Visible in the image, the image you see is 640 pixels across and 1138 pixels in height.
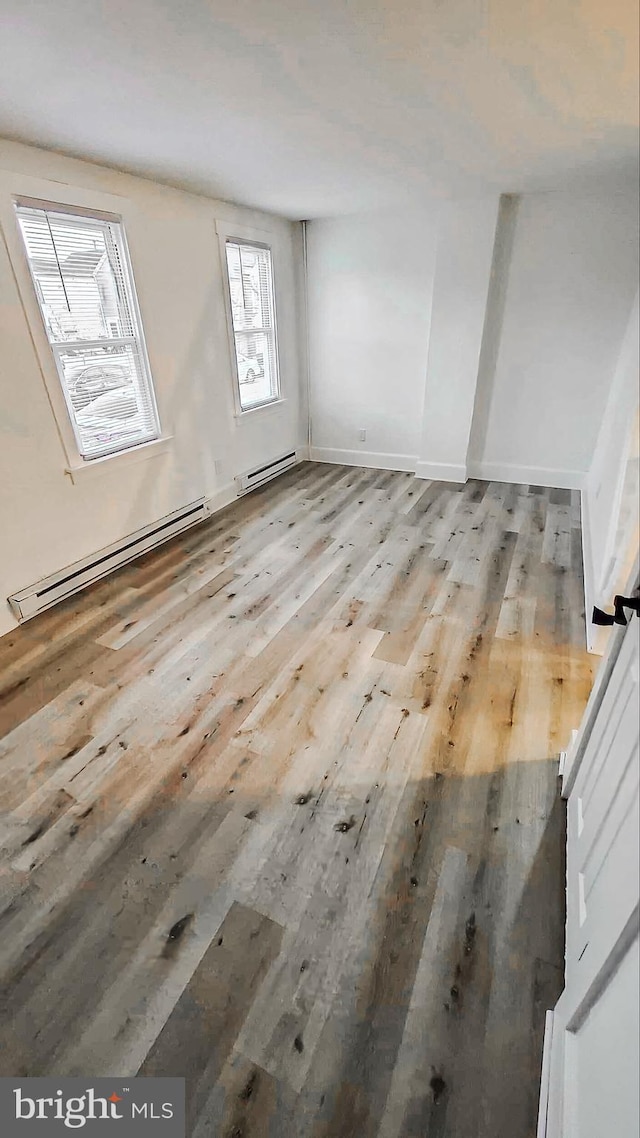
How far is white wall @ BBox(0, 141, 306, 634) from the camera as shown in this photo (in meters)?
2.40

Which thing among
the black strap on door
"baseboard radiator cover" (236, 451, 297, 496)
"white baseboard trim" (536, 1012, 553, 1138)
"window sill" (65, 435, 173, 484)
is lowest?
"white baseboard trim" (536, 1012, 553, 1138)

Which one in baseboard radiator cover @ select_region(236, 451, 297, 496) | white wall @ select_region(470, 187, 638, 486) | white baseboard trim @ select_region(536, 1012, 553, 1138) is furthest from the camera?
baseboard radiator cover @ select_region(236, 451, 297, 496)

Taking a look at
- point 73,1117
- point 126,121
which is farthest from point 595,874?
point 126,121

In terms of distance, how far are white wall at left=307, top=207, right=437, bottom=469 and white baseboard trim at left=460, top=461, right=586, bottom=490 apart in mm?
695

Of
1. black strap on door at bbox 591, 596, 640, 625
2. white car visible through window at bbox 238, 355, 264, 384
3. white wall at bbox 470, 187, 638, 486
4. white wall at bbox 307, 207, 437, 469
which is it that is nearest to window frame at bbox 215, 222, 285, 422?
white car visible through window at bbox 238, 355, 264, 384

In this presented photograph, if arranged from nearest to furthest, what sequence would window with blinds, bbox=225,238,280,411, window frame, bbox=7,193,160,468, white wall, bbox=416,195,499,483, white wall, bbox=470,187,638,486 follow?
window frame, bbox=7,193,160,468 → white wall, bbox=470,187,638,486 → white wall, bbox=416,195,499,483 → window with blinds, bbox=225,238,280,411

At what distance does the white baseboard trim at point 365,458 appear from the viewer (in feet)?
16.5

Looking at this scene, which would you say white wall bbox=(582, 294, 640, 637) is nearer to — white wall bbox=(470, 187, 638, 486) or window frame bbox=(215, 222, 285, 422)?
white wall bbox=(470, 187, 638, 486)

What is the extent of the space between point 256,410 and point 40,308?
215cm

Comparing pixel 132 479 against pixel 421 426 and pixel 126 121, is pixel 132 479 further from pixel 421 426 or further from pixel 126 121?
pixel 421 426

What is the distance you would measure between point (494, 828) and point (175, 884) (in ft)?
3.35

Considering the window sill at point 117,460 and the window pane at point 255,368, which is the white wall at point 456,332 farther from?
the window sill at point 117,460

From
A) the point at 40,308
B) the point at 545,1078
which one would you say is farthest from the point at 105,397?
the point at 545,1078

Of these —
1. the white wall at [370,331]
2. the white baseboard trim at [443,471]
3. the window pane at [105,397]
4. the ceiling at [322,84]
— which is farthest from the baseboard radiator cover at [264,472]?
the ceiling at [322,84]
